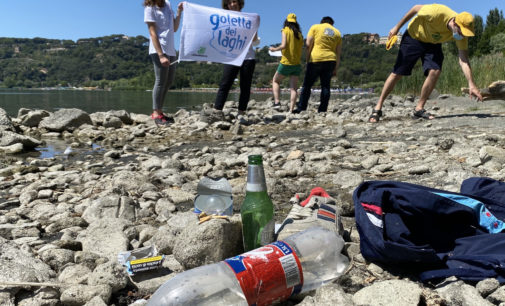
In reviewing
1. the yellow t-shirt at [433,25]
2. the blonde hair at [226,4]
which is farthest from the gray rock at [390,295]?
the blonde hair at [226,4]

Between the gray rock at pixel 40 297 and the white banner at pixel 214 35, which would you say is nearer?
the gray rock at pixel 40 297

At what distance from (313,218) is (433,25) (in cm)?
489

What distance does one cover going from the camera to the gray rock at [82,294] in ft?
4.36

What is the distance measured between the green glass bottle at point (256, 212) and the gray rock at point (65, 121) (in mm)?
6731

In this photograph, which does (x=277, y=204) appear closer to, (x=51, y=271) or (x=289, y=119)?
(x=51, y=271)

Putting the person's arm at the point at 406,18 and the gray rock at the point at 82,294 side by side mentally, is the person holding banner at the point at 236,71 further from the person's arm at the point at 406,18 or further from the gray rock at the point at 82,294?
the gray rock at the point at 82,294

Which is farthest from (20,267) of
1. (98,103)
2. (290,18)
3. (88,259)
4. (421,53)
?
(98,103)

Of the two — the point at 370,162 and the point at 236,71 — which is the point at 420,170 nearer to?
the point at 370,162

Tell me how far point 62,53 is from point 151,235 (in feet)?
509

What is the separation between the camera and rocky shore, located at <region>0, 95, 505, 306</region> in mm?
1372

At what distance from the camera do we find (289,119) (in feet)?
23.9

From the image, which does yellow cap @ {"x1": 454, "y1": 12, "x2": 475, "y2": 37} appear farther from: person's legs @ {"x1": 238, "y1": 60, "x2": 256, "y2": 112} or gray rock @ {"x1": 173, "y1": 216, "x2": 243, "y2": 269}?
gray rock @ {"x1": 173, "y1": 216, "x2": 243, "y2": 269}

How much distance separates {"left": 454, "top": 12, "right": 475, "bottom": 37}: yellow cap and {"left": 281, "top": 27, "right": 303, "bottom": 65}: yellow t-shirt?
3.09 metres

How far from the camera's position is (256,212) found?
5.31 feet
